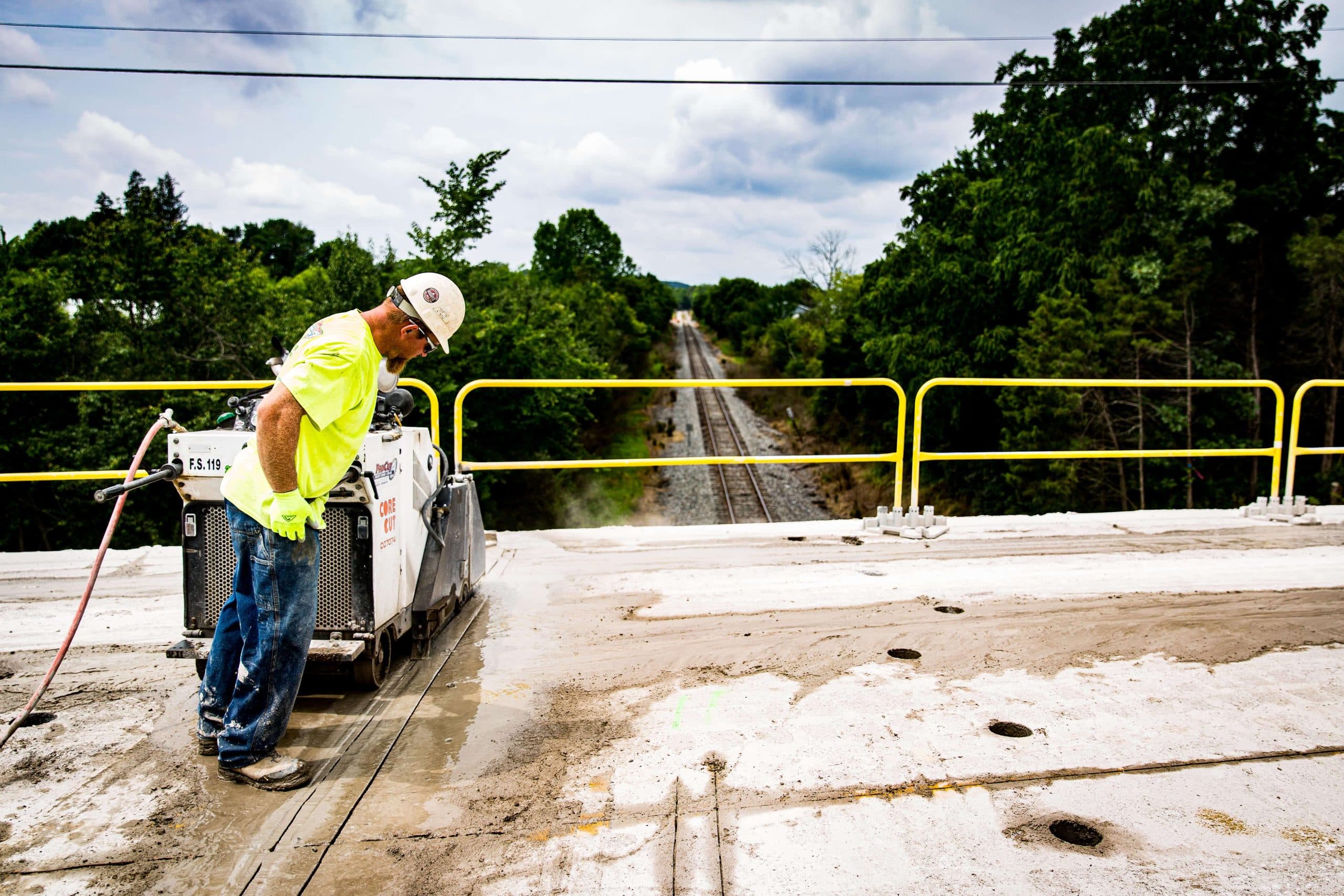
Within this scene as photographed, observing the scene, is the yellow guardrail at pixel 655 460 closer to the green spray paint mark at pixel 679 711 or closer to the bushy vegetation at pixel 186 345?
the green spray paint mark at pixel 679 711

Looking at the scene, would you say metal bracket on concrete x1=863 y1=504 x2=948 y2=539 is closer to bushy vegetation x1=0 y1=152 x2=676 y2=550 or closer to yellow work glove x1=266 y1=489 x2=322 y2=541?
yellow work glove x1=266 y1=489 x2=322 y2=541

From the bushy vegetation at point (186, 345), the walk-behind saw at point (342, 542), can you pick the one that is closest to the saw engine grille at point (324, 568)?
the walk-behind saw at point (342, 542)

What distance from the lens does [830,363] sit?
37875 millimetres

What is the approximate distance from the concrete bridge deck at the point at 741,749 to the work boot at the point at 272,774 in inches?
1.6

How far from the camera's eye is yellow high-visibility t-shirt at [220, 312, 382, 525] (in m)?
2.52

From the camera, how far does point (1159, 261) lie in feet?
65.8

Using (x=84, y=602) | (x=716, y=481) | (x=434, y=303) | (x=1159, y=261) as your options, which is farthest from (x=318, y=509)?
(x=716, y=481)

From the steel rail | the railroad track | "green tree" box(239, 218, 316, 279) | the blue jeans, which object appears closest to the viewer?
the blue jeans

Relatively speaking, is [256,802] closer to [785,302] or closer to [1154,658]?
[1154,658]

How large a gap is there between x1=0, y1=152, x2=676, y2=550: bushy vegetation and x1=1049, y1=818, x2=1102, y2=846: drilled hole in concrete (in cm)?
2070

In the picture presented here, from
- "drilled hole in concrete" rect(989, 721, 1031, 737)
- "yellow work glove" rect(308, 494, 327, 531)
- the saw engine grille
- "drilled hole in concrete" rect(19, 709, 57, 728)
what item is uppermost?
"yellow work glove" rect(308, 494, 327, 531)

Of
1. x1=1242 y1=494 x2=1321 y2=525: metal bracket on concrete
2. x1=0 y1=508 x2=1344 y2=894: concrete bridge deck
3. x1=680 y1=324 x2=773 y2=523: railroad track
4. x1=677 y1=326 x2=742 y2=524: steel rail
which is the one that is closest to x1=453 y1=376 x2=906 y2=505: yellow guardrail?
x1=0 y1=508 x2=1344 y2=894: concrete bridge deck

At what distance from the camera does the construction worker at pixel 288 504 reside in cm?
254

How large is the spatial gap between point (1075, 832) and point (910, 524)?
4147 mm
